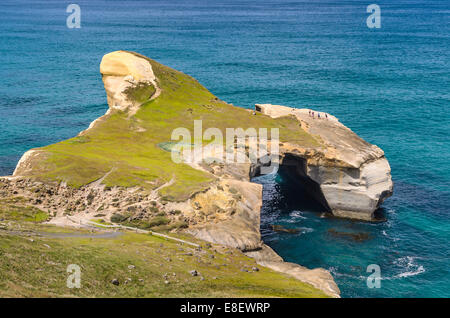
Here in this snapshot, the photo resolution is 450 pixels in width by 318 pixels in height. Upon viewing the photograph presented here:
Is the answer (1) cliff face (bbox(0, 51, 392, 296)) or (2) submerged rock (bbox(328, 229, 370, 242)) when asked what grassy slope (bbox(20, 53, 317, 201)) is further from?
(2) submerged rock (bbox(328, 229, 370, 242))

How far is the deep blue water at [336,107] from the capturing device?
206 ft

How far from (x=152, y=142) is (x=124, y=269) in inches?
1355

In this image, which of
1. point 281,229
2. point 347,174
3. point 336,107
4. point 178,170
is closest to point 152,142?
point 178,170

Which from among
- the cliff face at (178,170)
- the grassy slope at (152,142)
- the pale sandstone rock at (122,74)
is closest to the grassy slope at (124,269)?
the cliff face at (178,170)

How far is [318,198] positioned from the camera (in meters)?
77.6

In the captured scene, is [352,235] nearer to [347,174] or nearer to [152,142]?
[347,174]

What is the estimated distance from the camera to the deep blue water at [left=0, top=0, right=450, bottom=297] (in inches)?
2470

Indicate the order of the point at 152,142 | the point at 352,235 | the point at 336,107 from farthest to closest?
the point at 336,107 < the point at 152,142 < the point at 352,235

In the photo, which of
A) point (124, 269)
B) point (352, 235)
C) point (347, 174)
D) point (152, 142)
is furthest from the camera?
point (152, 142)

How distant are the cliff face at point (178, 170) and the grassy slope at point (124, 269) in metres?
4.16

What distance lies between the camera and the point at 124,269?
44.1 m

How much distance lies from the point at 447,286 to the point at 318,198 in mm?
25160

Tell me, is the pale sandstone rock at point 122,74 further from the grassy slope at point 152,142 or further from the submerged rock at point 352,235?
the submerged rock at point 352,235
